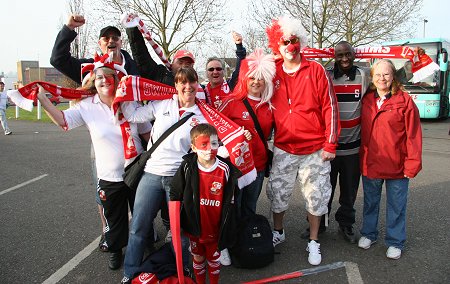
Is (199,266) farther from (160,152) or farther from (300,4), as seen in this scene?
(300,4)

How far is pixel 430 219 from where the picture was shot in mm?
4324

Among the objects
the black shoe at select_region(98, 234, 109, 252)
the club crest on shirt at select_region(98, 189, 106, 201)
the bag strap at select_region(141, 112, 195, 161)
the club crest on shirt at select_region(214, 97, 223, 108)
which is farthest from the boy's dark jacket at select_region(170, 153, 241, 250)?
the black shoe at select_region(98, 234, 109, 252)

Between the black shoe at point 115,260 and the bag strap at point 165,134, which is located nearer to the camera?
the bag strap at point 165,134

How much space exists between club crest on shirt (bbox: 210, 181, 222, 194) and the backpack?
80cm

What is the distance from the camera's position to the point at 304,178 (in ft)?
11.3

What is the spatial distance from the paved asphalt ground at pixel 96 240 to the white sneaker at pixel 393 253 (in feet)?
0.16

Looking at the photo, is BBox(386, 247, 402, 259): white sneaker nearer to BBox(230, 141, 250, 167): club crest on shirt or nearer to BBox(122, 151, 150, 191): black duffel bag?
BBox(230, 141, 250, 167): club crest on shirt

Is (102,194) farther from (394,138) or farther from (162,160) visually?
(394,138)

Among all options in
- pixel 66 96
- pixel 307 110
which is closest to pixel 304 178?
pixel 307 110

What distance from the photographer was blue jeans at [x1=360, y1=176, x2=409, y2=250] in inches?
137

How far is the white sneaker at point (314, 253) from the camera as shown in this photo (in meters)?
3.37

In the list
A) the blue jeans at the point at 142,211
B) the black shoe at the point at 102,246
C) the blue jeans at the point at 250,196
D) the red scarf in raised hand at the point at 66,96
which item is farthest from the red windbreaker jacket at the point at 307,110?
the black shoe at the point at 102,246

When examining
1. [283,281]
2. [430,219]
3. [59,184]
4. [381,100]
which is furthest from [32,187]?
[430,219]

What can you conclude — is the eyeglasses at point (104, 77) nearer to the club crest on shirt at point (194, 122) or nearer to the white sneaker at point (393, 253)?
the club crest on shirt at point (194, 122)
